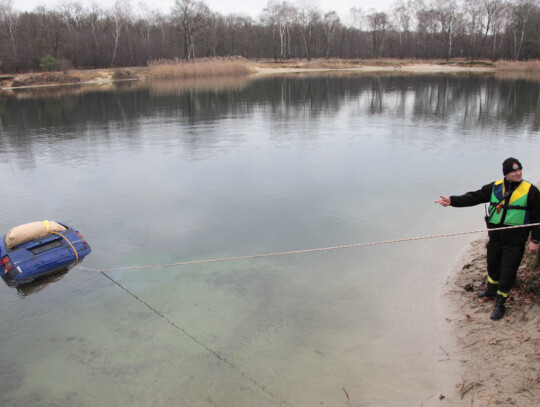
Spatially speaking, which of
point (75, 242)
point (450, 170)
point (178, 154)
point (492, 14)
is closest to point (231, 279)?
point (75, 242)

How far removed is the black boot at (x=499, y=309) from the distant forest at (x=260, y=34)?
54732 mm

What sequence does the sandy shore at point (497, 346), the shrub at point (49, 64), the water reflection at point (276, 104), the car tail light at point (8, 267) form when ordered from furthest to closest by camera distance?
the shrub at point (49, 64) → the water reflection at point (276, 104) → the car tail light at point (8, 267) → the sandy shore at point (497, 346)

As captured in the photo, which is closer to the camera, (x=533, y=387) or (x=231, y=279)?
(x=533, y=387)

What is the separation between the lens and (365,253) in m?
6.73

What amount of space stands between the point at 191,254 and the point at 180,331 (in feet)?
6.32

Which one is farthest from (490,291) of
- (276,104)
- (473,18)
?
(473,18)

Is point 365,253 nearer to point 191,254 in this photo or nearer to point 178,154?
point 191,254

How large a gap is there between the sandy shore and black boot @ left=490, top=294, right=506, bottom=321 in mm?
60

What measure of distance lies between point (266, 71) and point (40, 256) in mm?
53106

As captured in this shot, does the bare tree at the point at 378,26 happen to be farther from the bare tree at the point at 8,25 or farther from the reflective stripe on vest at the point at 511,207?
the reflective stripe on vest at the point at 511,207

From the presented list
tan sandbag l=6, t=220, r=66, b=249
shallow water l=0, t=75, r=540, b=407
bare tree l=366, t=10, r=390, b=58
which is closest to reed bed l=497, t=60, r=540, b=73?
bare tree l=366, t=10, r=390, b=58

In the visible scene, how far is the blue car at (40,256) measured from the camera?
615cm

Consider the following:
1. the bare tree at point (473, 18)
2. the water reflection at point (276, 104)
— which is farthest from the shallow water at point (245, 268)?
the bare tree at point (473, 18)

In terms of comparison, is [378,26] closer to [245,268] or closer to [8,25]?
[8,25]
